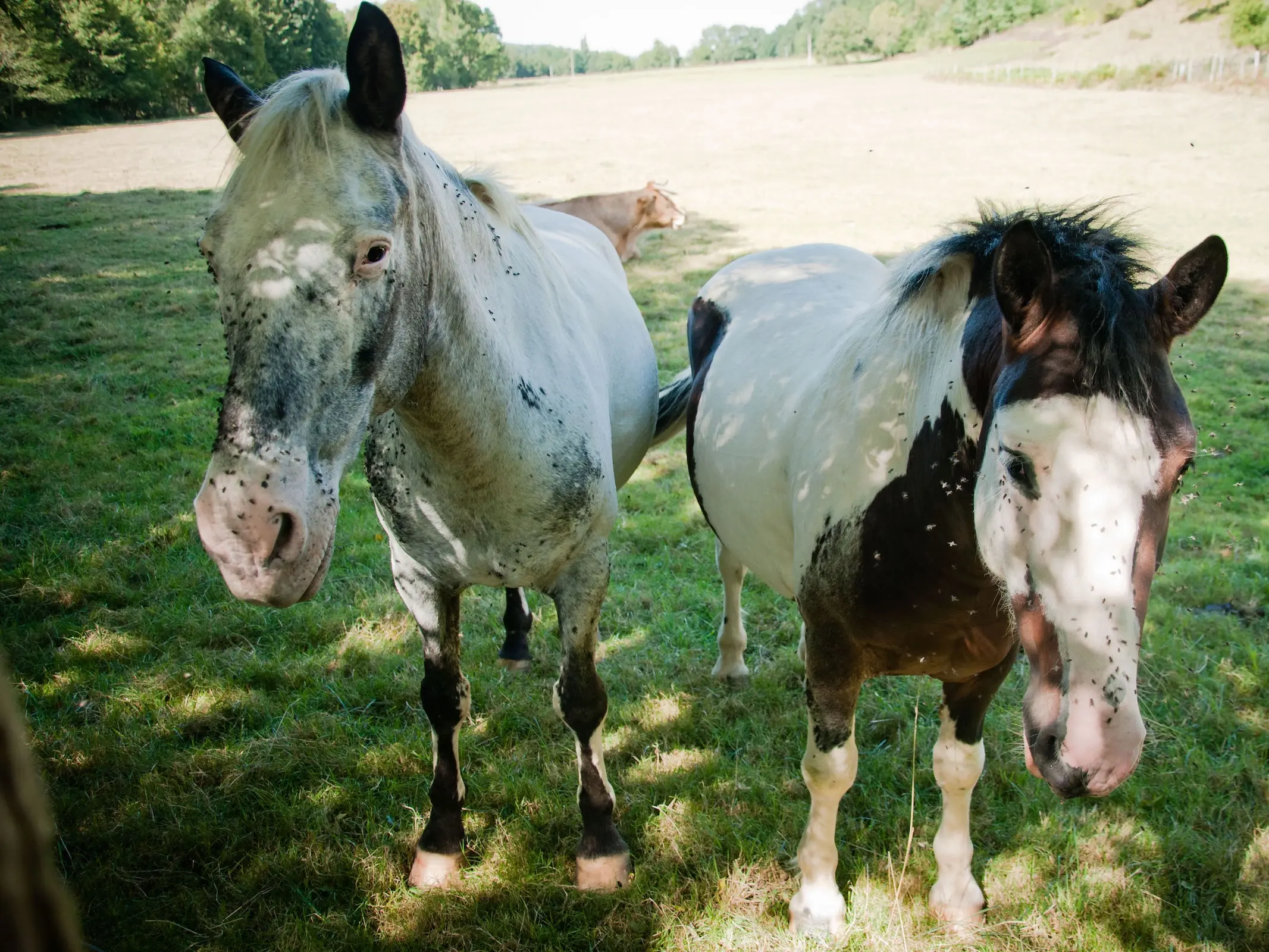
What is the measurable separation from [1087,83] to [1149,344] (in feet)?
110

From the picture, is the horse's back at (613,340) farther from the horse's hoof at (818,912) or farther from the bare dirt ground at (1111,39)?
the bare dirt ground at (1111,39)

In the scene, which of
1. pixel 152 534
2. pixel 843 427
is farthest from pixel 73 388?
pixel 843 427

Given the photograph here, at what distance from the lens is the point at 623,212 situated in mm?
11344

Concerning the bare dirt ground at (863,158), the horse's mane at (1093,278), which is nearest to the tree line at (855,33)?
the bare dirt ground at (863,158)

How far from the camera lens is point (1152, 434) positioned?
1.57 m

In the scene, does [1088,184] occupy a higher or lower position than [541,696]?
higher

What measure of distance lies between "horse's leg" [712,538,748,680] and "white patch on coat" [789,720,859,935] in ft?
3.98

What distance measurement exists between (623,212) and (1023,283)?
33.8 feet

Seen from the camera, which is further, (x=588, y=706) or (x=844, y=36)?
(x=844, y=36)

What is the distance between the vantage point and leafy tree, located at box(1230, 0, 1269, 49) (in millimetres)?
24609

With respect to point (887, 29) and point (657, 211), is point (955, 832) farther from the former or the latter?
point (887, 29)

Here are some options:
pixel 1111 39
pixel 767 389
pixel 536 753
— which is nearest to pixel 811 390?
pixel 767 389

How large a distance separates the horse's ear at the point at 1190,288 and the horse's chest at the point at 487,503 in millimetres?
1553

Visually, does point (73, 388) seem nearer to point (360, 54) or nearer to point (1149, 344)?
point (360, 54)
